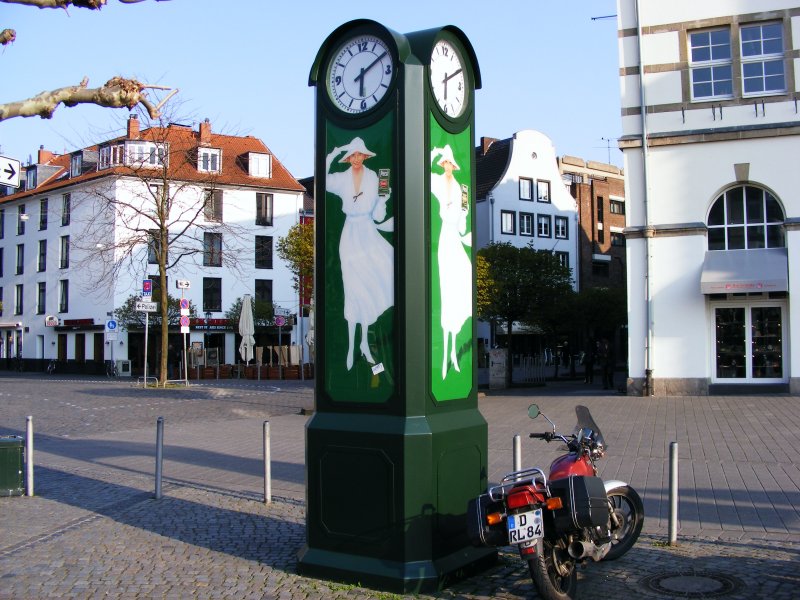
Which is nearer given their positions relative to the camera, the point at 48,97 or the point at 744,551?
the point at 48,97

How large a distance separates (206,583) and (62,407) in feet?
61.5

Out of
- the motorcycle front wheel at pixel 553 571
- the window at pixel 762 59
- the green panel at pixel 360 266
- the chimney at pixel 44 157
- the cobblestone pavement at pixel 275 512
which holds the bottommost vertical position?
the cobblestone pavement at pixel 275 512

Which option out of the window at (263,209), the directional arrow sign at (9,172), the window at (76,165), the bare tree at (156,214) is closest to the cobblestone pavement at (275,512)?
the directional arrow sign at (9,172)

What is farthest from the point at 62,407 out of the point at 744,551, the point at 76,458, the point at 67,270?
the point at 67,270

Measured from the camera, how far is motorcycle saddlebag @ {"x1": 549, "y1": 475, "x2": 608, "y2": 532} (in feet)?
18.0

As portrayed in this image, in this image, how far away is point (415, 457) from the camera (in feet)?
19.7

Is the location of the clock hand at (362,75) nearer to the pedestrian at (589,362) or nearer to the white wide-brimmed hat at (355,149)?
the white wide-brimmed hat at (355,149)

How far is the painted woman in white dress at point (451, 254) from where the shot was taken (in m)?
6.51

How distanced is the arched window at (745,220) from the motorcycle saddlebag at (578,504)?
18902 mm

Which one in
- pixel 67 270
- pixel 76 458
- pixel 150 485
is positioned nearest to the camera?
pixel 150 485

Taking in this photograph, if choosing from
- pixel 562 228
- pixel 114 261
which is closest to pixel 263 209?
pixel 114 261

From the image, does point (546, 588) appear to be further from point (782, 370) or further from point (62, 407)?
point (62, 407)

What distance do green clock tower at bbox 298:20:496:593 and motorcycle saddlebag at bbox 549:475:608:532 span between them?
0.96m

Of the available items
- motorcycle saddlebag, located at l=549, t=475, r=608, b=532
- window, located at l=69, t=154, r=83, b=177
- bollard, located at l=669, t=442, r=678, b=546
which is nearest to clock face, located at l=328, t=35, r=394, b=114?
motorcycle saddlebag, located at l=549, t=475, r=608, b=532
